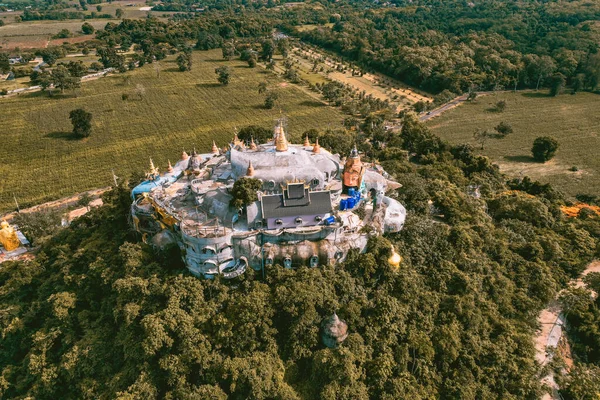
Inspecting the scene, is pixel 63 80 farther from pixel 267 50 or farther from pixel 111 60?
pixel 267 50

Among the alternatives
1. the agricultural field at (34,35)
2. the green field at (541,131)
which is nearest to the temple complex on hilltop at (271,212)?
the green field at (541,131)

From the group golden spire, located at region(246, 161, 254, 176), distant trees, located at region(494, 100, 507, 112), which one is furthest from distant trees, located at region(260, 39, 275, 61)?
golden spire, located at region(246, 161, 254, 176)

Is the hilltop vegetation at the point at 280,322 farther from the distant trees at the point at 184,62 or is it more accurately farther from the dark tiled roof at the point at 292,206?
the distant trees at the point at 184,62

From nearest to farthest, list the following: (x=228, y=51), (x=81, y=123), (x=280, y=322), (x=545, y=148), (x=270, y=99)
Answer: (x=280, y=322) → (x=545, y=148) → (x=81, y=123) → (x=270, y=99) → (x=228, y=51)

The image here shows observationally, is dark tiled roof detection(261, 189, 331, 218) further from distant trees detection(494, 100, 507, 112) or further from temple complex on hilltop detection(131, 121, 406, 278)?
distant trees detection(494, 100, 507, 112)

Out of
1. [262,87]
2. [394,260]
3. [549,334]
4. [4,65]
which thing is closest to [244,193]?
[394,260]
